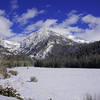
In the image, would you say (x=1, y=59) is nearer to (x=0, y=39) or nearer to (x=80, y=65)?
(x=0, y=39)

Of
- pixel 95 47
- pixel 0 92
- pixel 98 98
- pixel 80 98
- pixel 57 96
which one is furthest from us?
pixel 95 47

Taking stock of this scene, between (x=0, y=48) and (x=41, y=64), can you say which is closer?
(x=0, y=48)

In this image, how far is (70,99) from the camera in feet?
29.5

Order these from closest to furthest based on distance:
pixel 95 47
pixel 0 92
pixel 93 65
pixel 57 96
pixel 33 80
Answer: pixel 0 92 < pixel 57 96 < pixel 33 80 < pixel 93 65 < pixel 95 47

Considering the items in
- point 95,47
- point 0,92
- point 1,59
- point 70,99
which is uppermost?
point 95,47

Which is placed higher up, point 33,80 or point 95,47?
point 95,47

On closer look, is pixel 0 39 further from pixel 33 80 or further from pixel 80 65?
pixel 80 65

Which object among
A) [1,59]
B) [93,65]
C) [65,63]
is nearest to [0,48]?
[1,59]

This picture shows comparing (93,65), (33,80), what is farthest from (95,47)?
(33,80)

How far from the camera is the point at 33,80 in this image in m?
15.0

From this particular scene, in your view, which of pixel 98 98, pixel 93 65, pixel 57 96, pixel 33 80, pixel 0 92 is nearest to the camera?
pixel 0 92

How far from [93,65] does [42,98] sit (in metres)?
54.3

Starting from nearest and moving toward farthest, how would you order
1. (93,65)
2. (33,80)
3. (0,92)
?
(0,92) < (33,80) < (93,65)

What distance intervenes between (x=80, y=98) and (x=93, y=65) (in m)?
53.6
